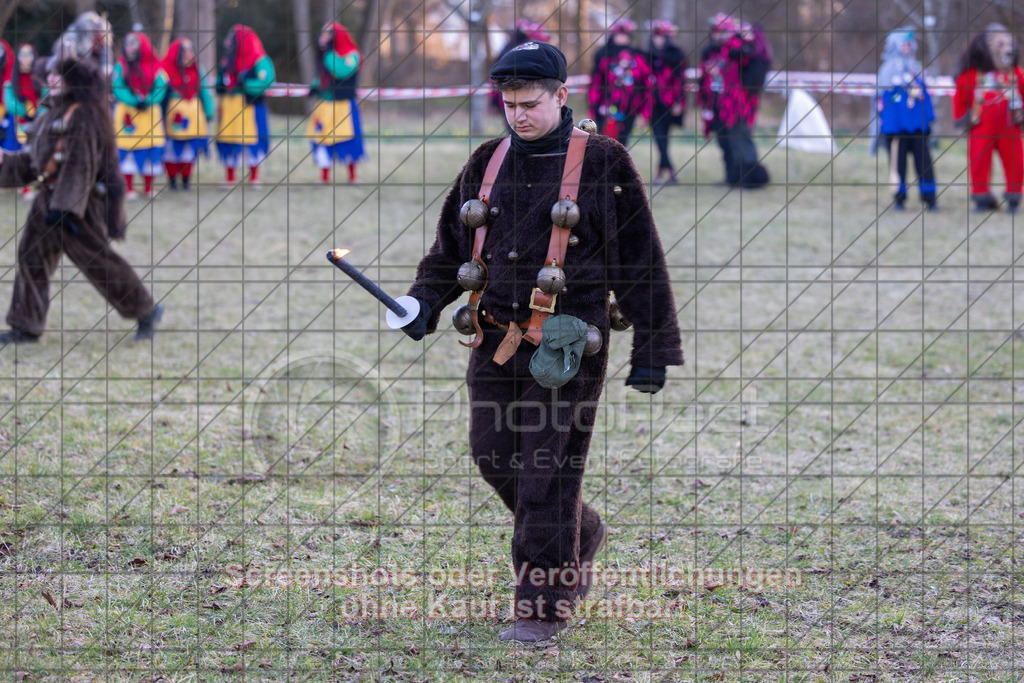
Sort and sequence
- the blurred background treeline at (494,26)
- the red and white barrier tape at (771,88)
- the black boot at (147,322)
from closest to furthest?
the red and white barrier tape at (771,88) < the black boot at (147,322) < the blurred background treeline at (494,26)

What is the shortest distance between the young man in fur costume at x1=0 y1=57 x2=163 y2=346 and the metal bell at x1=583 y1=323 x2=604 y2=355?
3.84 meters

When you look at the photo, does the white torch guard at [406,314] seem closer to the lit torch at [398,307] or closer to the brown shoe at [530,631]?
the lit torch at [398,307]

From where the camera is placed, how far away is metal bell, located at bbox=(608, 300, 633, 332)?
10.9 ft

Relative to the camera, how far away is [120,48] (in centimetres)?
1270

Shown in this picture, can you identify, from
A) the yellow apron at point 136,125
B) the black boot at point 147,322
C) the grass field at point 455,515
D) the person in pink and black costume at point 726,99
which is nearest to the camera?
the grass field at point 455,515

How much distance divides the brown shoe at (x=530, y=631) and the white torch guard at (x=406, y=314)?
95cm

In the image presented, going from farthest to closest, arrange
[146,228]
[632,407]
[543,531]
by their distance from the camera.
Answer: [146,228] → [632,407] → [543,531]

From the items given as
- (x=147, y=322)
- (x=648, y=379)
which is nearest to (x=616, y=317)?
(x=648, y=379)

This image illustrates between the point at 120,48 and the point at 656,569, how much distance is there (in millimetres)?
10892

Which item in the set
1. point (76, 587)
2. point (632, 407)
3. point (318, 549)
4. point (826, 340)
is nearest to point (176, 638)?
point (76, 587)

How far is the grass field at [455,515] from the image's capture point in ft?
10.7

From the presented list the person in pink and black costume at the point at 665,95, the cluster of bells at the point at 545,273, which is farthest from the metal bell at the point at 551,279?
the person in pink and black costume at the point at 665,95

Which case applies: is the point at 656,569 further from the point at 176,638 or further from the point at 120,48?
the point at 120,48

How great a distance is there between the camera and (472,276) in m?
3.17
